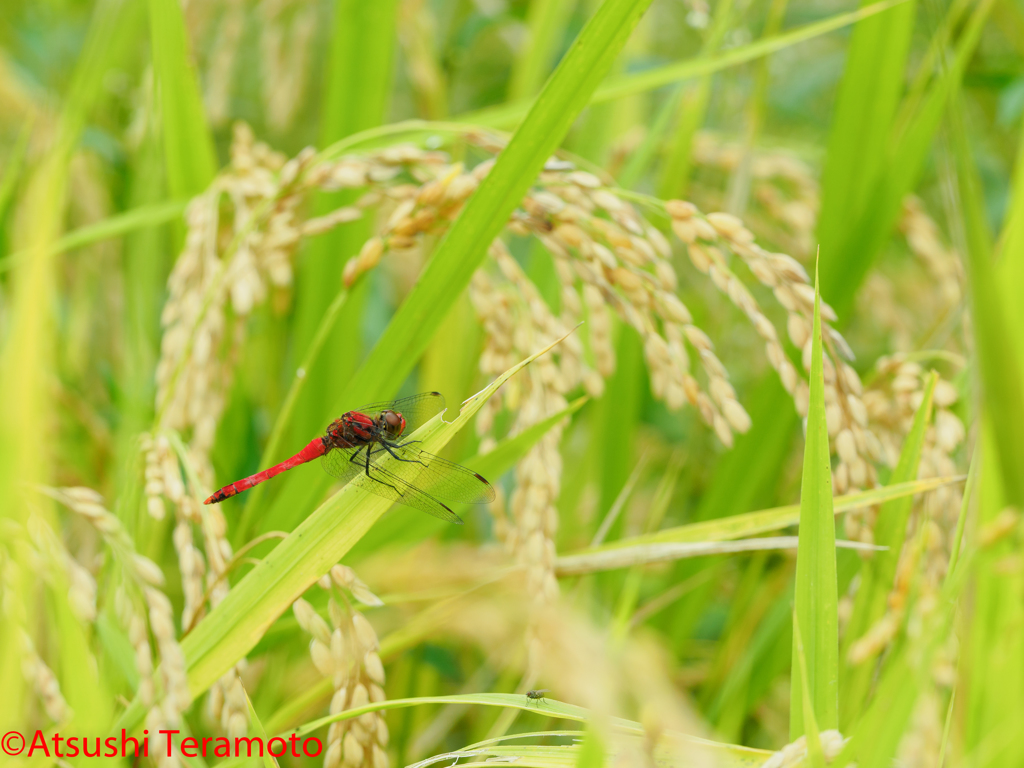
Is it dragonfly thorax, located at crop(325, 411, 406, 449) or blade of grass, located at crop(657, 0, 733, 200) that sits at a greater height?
blade of grass, located at crop(657, 0, 733, 200)

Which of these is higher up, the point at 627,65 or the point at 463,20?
the point at 463,20

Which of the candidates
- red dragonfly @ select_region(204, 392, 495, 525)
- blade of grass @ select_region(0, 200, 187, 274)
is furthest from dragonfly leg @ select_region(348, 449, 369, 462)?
blade of grass @ select_region(0, 200, 187, 274)

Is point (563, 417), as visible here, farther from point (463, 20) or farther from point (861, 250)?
point (463, 20)

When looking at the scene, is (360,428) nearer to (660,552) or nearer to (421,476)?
(421,476)

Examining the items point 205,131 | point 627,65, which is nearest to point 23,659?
point 205,131

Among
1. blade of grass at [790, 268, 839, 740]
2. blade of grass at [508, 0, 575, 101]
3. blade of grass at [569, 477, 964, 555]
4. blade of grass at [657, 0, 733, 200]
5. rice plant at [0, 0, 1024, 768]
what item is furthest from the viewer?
blade of grass at [508, 0, 575, 101]

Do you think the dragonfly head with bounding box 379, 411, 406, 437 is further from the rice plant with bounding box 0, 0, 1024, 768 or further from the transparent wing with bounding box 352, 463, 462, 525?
the transparent wing with bounding box 352, 463, 462, 525

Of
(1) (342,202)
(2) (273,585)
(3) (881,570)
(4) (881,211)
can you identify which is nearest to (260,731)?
(2) (273,585)
